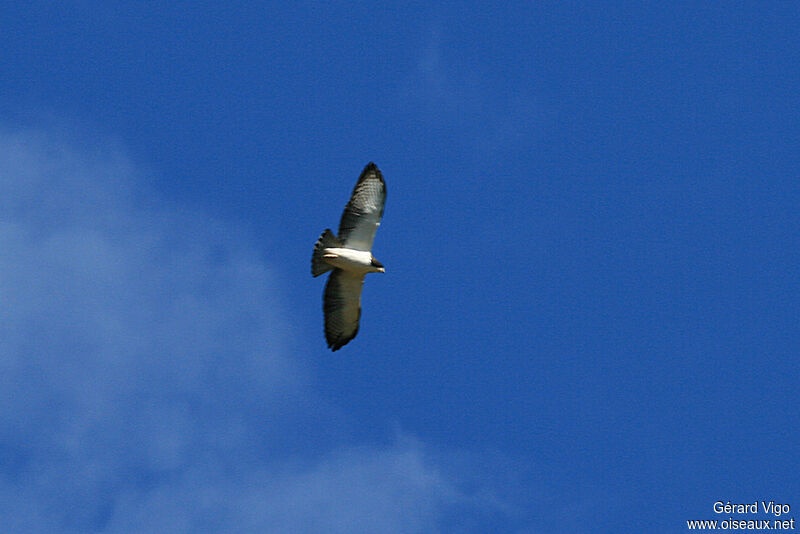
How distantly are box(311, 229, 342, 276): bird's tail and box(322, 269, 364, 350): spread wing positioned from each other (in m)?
0.65

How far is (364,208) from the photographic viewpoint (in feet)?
129

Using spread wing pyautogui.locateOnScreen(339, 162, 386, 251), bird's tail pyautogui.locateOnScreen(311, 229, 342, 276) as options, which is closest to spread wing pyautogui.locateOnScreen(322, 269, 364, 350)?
bird's tail pyautogui.locateOnScreen(311, 229, 342, 276)

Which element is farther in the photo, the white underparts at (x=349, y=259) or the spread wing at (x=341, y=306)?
the spread wing at (x=341, y=306)

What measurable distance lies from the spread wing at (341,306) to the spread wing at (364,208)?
4.09 feet

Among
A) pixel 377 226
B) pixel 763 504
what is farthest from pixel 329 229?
pixel 763 504

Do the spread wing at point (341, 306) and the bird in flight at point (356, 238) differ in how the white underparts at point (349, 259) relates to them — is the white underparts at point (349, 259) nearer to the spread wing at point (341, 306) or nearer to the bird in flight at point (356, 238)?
the bird in flight at point (356, 238)

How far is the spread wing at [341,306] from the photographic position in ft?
133

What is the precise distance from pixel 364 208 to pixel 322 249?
164cm

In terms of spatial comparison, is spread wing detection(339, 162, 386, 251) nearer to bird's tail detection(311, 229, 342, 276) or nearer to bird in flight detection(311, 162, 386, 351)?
bird in flight detection(311, 162, 386, 351)

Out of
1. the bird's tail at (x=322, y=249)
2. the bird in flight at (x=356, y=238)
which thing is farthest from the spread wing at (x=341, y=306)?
the bird's tail at (x=322, y=249)

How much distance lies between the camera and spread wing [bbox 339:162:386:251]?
39.3 meters

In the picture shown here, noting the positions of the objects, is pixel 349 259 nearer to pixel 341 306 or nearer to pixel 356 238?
pixel 356 238

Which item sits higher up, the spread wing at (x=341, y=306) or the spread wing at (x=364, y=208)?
the spread wing at (x=364, y=208)

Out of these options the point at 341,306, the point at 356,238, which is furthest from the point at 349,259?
the point at 341,306
